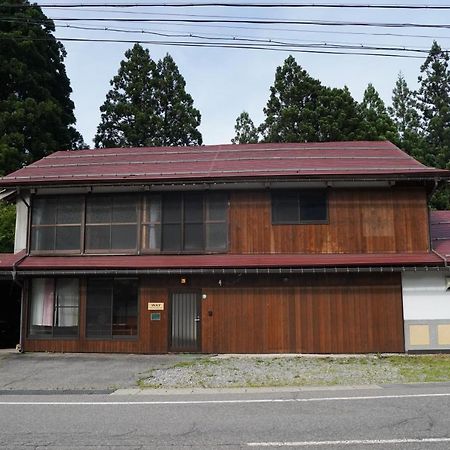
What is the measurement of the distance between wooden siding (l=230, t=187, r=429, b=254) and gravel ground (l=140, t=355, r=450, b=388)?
11.7 ft

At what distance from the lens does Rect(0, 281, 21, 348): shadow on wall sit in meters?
18.3

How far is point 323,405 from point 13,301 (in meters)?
14.5

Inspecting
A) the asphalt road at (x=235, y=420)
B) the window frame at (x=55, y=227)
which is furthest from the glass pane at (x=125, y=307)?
the asphalt road at (x=235, y=420)

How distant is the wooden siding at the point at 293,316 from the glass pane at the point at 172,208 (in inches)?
89.4

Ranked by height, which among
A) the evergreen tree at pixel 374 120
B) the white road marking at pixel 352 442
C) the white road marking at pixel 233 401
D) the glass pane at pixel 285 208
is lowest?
the white road marking at pixel 233 401

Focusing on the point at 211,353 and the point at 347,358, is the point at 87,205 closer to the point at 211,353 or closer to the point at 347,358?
the point at 211,353

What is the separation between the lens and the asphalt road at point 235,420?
627cm

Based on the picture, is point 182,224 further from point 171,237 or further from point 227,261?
point 227,261

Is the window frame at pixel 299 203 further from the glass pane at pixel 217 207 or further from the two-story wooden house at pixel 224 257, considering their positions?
the glass pane at pixel 217 207

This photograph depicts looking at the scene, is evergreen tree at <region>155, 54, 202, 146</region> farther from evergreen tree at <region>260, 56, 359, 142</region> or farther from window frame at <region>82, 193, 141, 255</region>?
window frame at <region>82, 193, 141, 255</region>

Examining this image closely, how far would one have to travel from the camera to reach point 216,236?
55.7 ft

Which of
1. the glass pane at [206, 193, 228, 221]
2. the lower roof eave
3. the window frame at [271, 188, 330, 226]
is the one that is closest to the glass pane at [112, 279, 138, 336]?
the lower roof eave

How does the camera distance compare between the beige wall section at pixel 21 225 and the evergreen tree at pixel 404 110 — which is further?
the evergreen tree at pixel 404 110

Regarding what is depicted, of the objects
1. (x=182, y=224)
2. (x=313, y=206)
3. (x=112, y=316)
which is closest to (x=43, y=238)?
(x=112, y=316)
